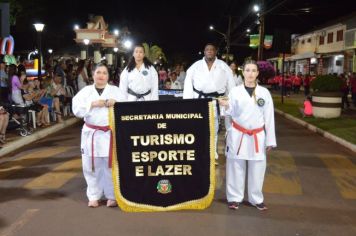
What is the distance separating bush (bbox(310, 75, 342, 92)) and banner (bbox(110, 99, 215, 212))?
11535 millimetres

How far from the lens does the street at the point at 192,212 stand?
5.23 m

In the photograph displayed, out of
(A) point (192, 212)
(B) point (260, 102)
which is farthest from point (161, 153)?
(B) point (260, 102)

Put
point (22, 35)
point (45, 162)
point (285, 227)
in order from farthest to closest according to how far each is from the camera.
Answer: point (22, 35) < point (45, 162) < point (285, 227)

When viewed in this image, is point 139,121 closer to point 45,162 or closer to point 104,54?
point 45,162

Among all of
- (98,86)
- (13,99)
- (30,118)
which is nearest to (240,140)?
(98,86)

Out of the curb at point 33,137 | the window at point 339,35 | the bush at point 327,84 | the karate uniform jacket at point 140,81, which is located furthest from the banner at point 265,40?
the karate uniform jacket at point 140,81

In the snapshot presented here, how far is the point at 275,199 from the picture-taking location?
6.50m

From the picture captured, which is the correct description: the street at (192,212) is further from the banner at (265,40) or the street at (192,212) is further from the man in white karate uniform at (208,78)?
the banner at (265,40)

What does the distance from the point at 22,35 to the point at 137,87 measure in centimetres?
4052

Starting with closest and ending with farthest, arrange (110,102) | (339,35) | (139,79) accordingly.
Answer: (110,102) → (139,79) → (339,35)

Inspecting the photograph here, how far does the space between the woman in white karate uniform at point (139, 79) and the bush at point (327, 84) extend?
9809 mm

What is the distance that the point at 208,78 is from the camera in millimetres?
7836

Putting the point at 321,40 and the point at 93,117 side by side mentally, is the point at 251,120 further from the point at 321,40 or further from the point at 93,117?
the point at 321,40

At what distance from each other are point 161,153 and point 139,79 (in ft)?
7.86
